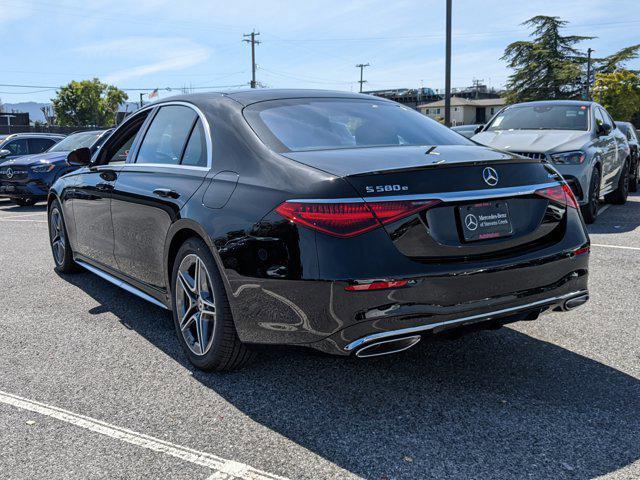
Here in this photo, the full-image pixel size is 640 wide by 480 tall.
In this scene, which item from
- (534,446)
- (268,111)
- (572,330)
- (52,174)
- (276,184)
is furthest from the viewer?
(52,174)

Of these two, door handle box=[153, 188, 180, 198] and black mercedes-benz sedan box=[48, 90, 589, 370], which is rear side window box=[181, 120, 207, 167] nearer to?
black mercedes-benz sedan box=[48, 90, 589, 370]

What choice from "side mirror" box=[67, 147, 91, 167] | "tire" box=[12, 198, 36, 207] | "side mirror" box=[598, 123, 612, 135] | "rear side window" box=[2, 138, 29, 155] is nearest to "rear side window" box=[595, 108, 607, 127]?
"side mirror" box=[598, 123, 612, 135]

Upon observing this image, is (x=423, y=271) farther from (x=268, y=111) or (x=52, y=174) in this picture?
(x=52, y=174)

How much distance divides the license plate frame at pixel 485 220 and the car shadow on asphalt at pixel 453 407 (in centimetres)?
57

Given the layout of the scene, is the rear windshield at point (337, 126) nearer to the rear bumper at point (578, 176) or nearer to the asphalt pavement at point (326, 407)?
the asphalt pavement at point (326, 407)

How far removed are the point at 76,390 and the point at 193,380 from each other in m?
0.62

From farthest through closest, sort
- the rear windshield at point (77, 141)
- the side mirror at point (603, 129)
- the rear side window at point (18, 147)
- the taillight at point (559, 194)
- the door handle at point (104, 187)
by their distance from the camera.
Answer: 1. the rear side window at point (18, 147)
2. the rear windshield at point (77, 141)
3. the side mirror at point (603, 129)
4. the door handle at point (104, 187)
5. the taillight at point (559, 194)

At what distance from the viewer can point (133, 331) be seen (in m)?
4.46

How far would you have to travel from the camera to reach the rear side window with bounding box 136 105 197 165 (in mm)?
4055

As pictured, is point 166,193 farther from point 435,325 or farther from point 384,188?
point 435,325

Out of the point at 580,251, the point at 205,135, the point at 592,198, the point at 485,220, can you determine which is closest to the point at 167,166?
the point at 205,135

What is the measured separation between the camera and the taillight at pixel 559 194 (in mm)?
3250

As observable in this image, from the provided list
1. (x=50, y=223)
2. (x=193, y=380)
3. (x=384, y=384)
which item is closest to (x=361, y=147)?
(x=384, y=384)

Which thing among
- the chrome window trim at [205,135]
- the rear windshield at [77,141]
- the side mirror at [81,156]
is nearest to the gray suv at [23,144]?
the rear windshield at [77,141]
